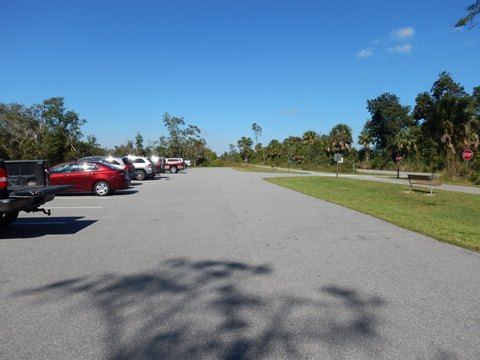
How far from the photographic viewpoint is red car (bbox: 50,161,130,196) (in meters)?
14.2

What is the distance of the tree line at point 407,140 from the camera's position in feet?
97.2

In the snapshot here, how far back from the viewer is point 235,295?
12.5 ft

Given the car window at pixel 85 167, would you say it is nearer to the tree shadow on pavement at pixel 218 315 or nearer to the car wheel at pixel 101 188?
the car wheel at pixel 101 188

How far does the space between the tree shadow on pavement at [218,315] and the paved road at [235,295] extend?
15 mm

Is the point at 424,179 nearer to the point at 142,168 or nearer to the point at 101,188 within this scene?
the point at 101,188

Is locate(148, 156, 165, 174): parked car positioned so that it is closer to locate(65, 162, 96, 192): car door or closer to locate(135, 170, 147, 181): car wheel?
locate(135, 170, 147, 181): car wheel

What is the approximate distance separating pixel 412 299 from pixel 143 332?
2.87 metres

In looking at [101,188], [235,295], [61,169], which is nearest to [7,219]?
[235,295]

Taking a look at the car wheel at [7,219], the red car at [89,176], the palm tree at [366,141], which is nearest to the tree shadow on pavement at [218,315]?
the car wheel at [7,219]

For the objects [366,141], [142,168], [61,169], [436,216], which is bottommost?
[436,216]

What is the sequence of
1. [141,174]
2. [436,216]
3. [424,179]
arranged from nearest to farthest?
[436,216]
[424,179]
[141,174]

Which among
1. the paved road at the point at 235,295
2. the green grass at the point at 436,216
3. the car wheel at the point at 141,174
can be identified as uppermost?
the car wheel at the point at 141,174

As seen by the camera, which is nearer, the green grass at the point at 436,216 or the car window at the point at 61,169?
the green grass at the point at 436,216

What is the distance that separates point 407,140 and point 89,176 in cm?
5100
